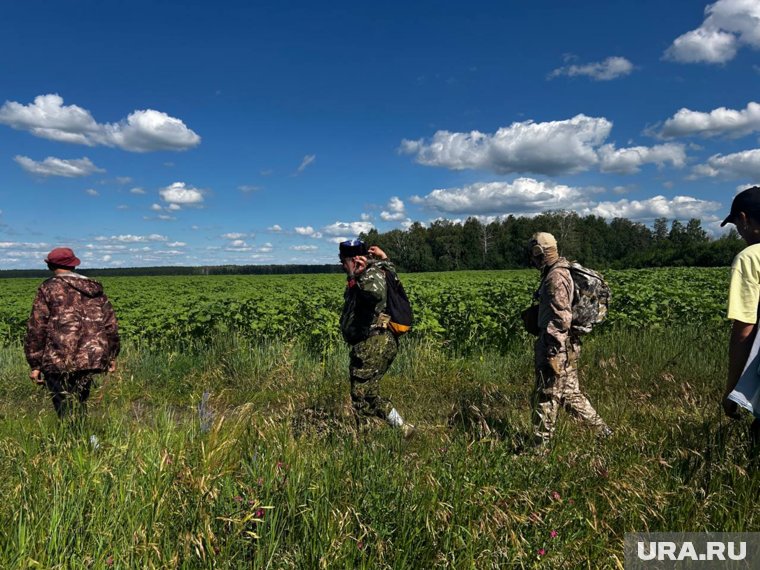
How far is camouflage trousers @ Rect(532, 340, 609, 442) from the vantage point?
3.80 metres

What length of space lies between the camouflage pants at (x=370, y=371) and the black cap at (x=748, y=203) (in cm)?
285

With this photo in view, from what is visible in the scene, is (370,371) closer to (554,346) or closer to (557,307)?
(554,346)

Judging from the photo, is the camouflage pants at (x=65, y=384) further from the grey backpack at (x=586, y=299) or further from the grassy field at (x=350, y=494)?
the grey backpack at (x=586, y=299)

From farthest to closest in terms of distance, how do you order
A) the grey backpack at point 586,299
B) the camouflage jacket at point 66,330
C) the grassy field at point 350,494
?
the camouflage jacket at point 66,330 → the grey backpack at point 586,299 → the grassy field at point 350,494

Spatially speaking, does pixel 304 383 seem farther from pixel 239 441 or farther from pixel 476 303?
pixel 476 303

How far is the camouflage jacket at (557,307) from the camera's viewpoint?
379cm

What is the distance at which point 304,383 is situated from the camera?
645cm

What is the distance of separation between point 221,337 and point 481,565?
6787mm

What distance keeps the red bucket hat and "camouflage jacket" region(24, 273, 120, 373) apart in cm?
12

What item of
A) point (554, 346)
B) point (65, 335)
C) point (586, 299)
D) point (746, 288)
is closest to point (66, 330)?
point (65, 335)

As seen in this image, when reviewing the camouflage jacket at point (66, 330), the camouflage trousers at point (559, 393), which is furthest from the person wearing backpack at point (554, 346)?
the camouflage jacket at point (66, 330)

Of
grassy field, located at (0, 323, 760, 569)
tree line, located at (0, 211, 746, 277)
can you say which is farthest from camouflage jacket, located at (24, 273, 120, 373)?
tree line, located at (0, 211, 746, 277)

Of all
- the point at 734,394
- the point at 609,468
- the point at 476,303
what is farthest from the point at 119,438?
the point at 476,303

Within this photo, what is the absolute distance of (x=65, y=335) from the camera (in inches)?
166
